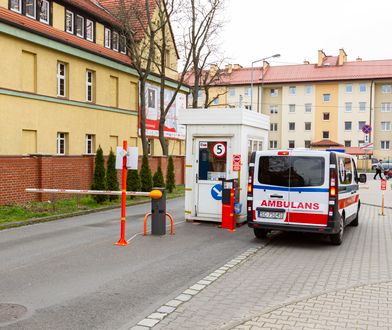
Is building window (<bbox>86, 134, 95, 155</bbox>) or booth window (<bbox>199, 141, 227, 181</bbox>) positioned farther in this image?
building window (<bbox>86, 134, 95, 155</bbox>)

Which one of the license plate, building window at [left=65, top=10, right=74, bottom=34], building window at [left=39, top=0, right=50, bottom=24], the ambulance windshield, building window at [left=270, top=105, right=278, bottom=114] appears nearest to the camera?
the ambulance windshield

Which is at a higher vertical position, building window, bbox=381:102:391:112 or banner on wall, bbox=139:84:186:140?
building window, bbox=381:102:391:112

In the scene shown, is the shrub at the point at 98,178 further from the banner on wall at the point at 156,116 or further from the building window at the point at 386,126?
the building window at the point at 386,126

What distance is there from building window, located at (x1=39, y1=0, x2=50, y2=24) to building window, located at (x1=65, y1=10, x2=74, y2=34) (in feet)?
5.37

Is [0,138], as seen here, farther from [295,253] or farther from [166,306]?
[166,306]

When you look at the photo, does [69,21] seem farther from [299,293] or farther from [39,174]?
[299,293]

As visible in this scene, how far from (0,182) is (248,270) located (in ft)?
36.8

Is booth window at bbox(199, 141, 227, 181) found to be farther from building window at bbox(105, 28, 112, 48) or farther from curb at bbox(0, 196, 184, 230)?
building window at bbox(105, 28, 112, 48)

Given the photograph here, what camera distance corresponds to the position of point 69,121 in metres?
25.8

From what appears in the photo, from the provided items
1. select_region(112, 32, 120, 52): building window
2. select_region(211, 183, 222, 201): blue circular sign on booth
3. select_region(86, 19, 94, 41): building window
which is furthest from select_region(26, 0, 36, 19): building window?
select_region(211, 183, 222, 201): blue circular sign on booth

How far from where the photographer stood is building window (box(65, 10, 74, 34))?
2720cm

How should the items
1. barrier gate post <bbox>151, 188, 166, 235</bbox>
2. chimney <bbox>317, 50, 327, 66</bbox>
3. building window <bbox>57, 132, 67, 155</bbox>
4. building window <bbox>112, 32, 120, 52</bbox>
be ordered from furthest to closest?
chimney <bbox>317, 50, 327, 66</bbox> → building window <bbox>112, 32, 120, 52</bbox> → building window <bbox>57, 132, 67, 155</bbox> → barrier gate post <bbox>151, 188, 166, 235</bbox>

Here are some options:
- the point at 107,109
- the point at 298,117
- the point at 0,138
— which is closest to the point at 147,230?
the point at 0,138

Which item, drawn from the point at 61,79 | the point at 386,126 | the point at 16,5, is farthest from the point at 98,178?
the point at 386,126
